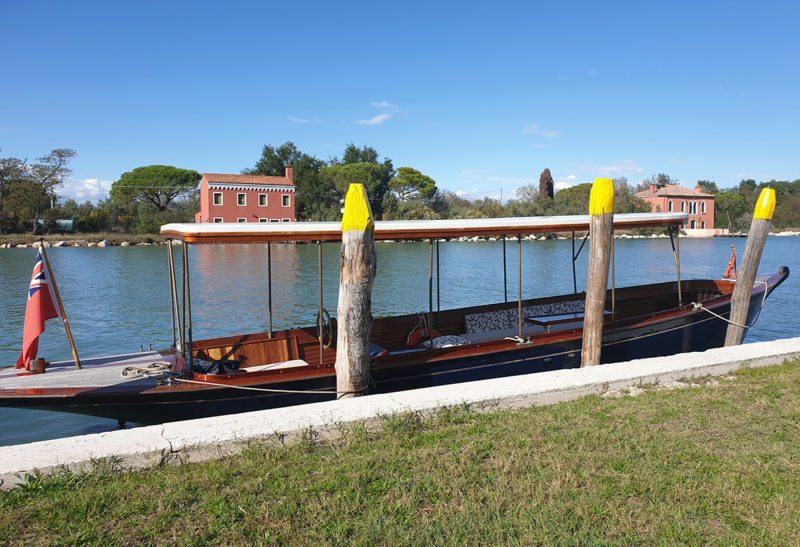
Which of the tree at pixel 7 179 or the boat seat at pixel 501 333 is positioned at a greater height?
the tree at pixel 7 179

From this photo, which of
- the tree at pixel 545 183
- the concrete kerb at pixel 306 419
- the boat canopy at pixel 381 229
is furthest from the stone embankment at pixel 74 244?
the tree at pixel 545 183

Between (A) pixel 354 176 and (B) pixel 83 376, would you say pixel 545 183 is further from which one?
(B) pixel 83 376

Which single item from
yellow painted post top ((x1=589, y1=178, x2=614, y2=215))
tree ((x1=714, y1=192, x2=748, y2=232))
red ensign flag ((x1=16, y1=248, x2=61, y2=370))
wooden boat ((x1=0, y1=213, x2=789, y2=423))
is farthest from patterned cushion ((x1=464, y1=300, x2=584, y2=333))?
tree ((x1=714, y1=192, x2=748, y2=232))

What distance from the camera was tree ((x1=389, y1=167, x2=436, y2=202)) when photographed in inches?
3209

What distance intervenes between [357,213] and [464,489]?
3.33 m

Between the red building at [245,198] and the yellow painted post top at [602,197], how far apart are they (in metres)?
48.1

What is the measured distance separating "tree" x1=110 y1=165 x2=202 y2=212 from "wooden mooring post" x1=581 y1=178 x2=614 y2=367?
69835mm

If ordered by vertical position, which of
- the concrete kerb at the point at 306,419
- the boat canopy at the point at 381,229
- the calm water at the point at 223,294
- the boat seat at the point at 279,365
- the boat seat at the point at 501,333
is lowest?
the calm water at the point at 223,294

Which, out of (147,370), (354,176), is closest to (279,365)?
(147,370)

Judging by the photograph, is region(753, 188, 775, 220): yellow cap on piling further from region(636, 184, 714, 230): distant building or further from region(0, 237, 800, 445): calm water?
region(636, 184, 714, 230): distant building

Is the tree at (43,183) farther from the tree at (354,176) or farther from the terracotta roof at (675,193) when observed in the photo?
the terracotta roof at (675,193)

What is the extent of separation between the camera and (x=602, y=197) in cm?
775

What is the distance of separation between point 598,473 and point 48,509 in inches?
142

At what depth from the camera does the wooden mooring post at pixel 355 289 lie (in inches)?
238
